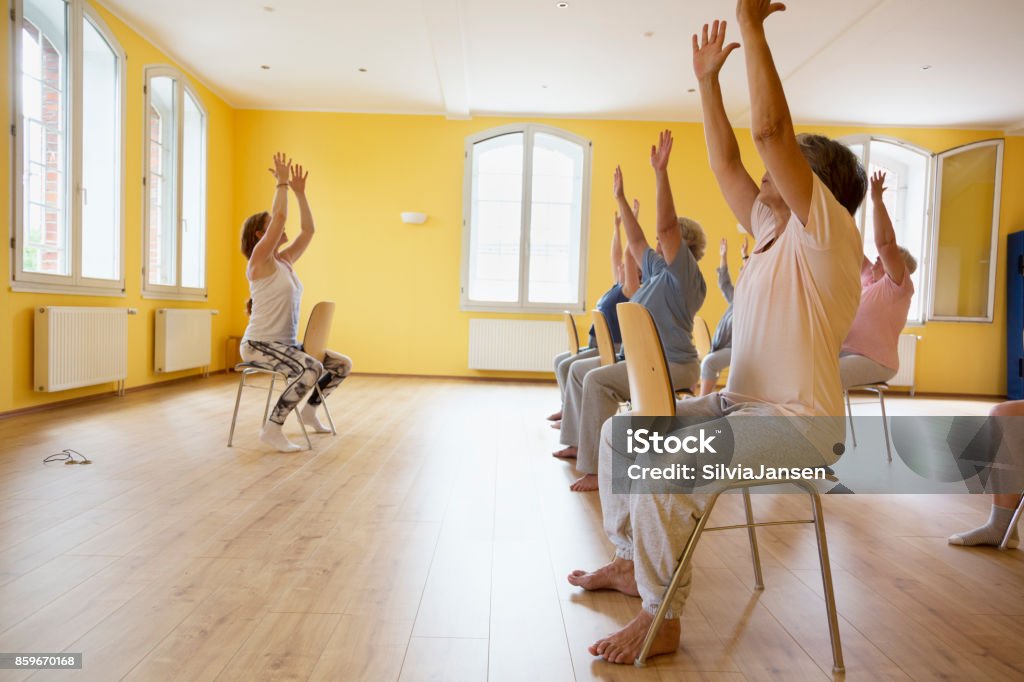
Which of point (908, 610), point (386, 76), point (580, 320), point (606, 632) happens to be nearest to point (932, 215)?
point (580, 320)

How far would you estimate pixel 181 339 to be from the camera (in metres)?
6.51

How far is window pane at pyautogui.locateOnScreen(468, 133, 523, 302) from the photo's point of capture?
807 cm

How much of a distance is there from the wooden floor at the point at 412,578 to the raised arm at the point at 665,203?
3.66 feet

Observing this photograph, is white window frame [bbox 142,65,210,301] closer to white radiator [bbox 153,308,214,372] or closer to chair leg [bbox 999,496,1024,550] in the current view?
white radiator [bbox 153,308,214,372]

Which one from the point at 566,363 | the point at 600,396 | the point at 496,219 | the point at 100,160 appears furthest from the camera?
the point at 496,219

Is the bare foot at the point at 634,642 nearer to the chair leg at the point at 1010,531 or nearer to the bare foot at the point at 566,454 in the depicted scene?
the chair leg at the point at 1010,531

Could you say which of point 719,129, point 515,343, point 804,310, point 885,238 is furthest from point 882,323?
point 515,343

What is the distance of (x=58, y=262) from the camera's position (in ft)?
16.3

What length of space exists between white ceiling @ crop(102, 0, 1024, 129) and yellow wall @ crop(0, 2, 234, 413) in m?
0.28

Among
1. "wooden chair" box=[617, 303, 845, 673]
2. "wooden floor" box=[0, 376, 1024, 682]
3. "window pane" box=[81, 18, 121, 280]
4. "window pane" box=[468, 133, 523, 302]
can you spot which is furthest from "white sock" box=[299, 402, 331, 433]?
→ "window pane" box=[468, 133, 523, 302]

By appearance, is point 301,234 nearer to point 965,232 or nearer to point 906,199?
point 906,199

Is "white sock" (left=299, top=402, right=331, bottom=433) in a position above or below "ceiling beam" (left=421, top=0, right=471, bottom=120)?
below

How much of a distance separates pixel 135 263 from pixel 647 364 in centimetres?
558

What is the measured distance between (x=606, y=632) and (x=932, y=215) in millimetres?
8068
